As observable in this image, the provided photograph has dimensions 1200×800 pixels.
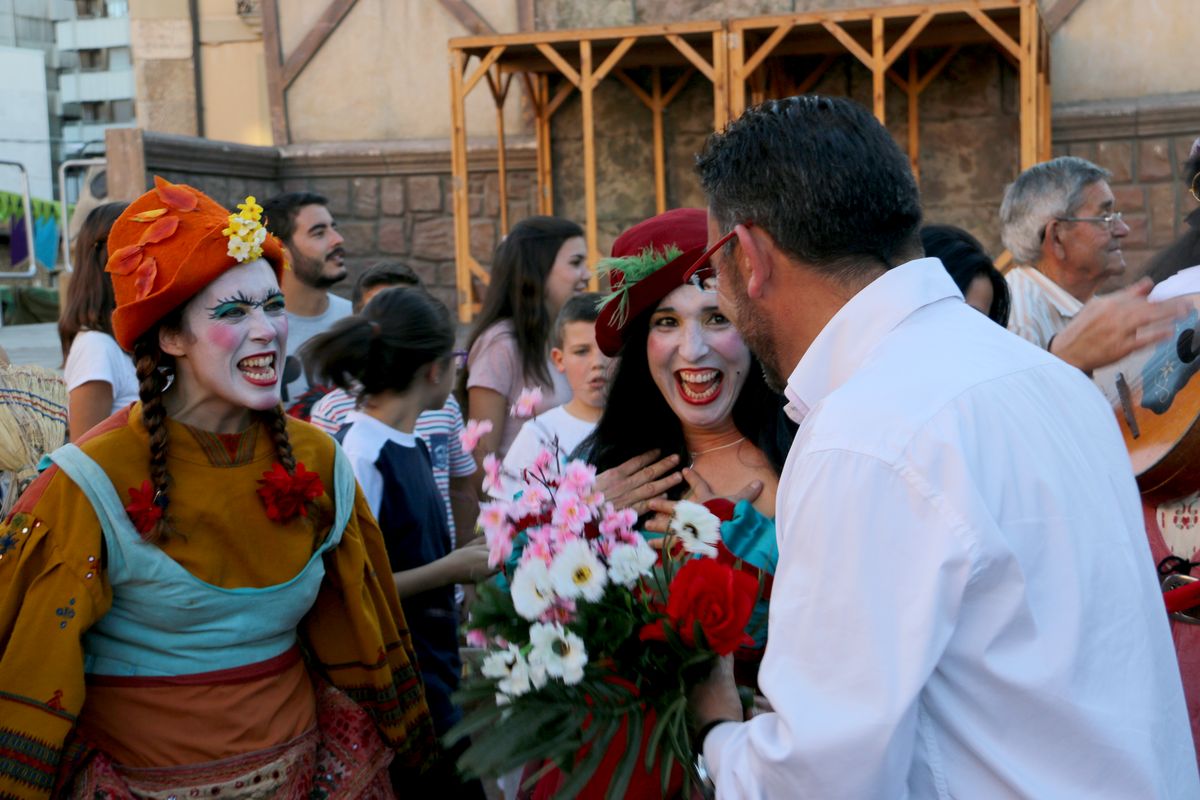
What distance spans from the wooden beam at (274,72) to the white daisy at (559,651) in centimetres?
982

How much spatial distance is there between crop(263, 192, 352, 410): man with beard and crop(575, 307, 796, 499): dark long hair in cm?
255

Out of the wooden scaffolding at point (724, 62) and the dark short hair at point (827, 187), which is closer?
the dark short hair at point (827, 187)

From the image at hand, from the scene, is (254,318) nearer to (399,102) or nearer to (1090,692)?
(1090,692)

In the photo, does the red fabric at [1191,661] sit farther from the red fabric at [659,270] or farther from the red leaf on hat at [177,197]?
the red leaf on hat at [177,197]

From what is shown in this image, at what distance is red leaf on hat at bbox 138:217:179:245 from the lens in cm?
274

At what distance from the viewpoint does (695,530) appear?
217 centimetres

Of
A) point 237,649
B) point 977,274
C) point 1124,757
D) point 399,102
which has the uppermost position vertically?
point 399,102

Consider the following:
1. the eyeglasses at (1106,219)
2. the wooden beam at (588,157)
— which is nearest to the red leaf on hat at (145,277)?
the eyeglasses at (1106,219)

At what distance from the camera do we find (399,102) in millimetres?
10875

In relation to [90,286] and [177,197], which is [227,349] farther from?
[90,286]

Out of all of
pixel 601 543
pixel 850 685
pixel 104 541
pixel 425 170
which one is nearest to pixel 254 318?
pixel 104 541

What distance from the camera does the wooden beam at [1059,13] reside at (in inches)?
375

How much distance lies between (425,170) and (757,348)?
9266 mm

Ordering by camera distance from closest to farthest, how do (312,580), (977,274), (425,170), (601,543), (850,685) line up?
(850,685)
(601,543)
(312,580)
(977,274)
(425,170)
